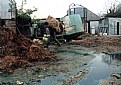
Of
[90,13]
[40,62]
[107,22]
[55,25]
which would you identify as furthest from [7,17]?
[90,13]

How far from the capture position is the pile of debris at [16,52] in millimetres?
10125

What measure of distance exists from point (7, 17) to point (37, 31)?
572 centimetres

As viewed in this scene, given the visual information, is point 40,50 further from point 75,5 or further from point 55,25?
point 75,5

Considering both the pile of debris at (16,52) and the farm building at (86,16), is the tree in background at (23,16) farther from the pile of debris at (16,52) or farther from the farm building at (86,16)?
the farm building at (86,16)

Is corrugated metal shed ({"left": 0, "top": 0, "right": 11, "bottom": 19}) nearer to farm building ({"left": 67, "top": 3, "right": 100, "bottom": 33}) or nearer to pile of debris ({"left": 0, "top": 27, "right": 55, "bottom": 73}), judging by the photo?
pile of debris ({"left": 0, "top": 27, "right": 55, "bottom": 73})

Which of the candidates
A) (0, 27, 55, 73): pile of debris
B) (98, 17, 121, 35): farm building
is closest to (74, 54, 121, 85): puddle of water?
(0, 27, 55, 73): pile of debris

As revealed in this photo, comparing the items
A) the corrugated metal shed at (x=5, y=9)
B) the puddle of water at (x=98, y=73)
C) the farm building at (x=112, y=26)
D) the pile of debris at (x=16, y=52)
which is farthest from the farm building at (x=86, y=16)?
the puddle of water at (x=98, y=73)

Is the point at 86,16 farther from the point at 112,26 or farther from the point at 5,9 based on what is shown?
the point at 5,9

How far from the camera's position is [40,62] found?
11.0m

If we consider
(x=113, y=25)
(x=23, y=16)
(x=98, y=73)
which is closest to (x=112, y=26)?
(x=113, y=25)

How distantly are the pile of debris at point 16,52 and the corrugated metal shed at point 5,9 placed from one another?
3.41m

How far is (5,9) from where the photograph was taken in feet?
55.2

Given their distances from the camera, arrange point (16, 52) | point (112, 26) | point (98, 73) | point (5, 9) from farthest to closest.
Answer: point (112, 26) → point (5, 9) → point (16, 52) → point (98, 73)

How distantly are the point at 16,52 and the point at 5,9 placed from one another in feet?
19.7
